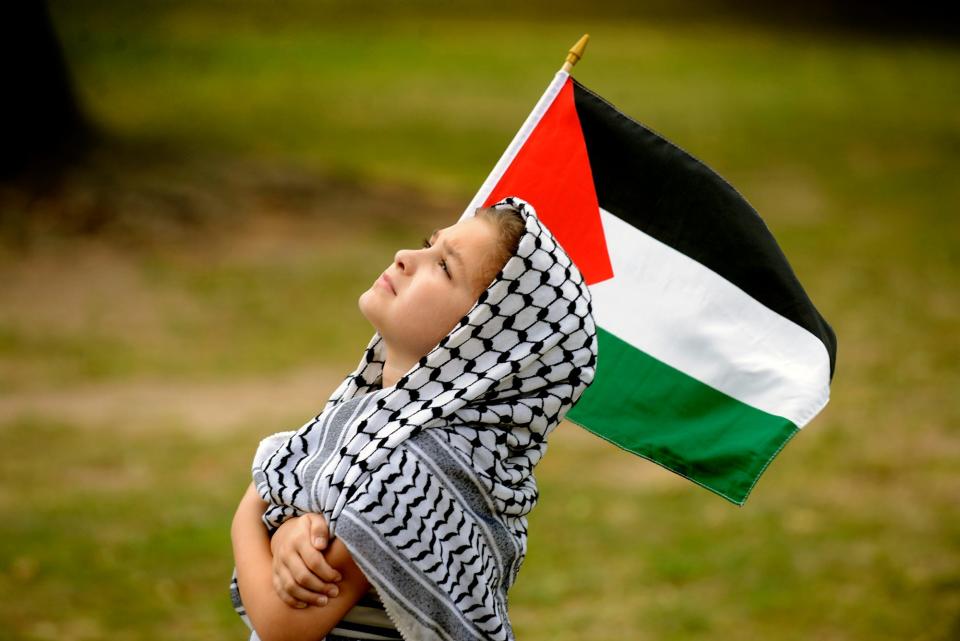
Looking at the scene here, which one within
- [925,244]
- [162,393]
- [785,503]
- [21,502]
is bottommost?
[21,502]

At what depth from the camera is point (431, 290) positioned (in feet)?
7.70

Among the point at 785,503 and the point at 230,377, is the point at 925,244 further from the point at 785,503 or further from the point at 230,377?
the point at 230,377

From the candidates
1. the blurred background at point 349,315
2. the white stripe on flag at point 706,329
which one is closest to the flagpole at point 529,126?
the white stripe on flag at point 706,329

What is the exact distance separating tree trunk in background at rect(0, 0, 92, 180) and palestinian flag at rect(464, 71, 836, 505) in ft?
32.0

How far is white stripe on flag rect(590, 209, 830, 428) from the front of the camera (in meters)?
3.27

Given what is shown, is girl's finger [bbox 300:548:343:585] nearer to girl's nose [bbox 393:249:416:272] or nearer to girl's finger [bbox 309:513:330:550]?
girl's finger [bbox 309:513:330:550]

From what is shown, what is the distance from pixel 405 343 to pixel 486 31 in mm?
27867

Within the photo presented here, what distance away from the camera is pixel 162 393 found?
864 cm

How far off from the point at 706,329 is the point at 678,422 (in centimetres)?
28

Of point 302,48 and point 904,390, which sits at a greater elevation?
point 302,48

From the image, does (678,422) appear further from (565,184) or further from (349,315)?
(349,315)

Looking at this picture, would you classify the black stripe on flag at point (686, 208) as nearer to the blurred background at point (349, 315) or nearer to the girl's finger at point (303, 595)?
the girl's finger at point (303, 595)

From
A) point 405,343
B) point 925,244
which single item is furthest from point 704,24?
point 405,343

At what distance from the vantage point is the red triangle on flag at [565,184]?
11.2ft
